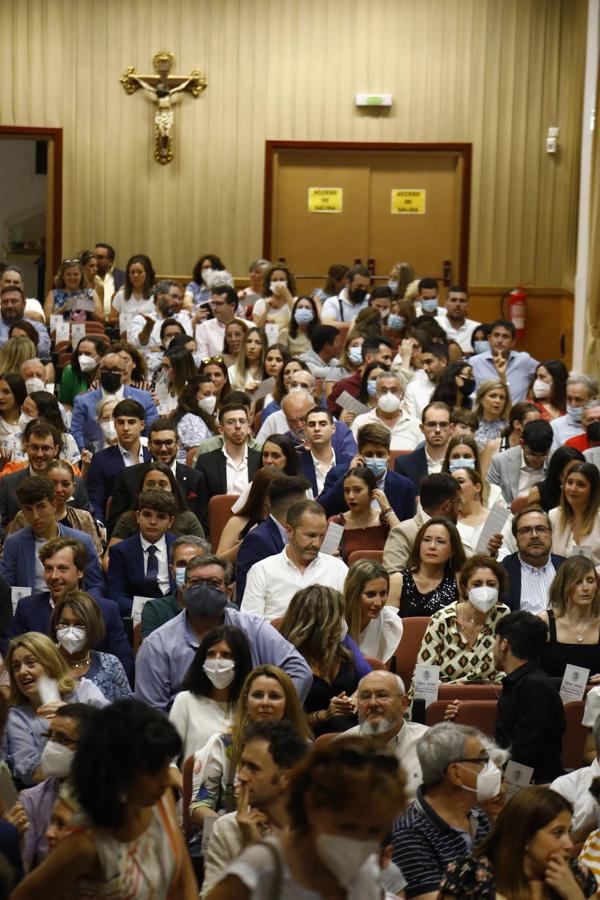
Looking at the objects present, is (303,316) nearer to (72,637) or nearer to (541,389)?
(541,389)

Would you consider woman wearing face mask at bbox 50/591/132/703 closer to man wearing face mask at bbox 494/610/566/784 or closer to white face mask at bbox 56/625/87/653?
white face mask at bbox 56/625/87/653

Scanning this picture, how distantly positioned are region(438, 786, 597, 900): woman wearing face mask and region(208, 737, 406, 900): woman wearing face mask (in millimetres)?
1183

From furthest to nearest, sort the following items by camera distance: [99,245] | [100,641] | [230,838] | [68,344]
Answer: [99,245]
[68,344]
[100,641]
[230,838]

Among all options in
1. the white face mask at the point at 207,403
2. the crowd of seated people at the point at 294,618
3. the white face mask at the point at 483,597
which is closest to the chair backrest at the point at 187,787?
the crowd of seated people at the point at 294,618

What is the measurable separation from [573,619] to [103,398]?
3885 millimetres

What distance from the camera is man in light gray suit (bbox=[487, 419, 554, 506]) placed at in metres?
7.57

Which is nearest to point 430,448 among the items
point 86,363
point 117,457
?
point 117,457

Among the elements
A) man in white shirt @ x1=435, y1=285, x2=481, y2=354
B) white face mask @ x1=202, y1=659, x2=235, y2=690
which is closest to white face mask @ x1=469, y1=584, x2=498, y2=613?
white face mask @ x1=202, y1=659, x2=235, y2=690

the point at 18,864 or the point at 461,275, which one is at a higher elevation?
the point at 461,275

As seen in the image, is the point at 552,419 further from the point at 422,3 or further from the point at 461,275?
the point at 422,3

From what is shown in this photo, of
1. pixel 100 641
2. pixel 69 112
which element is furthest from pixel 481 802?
pixel 69 112

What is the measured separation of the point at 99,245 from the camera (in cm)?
1271

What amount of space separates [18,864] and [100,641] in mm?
1776

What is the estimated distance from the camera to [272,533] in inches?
250
